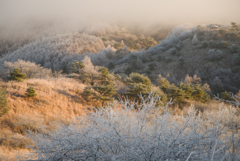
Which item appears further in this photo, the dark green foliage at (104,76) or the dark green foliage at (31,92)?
the dark green foliage at (104,76)

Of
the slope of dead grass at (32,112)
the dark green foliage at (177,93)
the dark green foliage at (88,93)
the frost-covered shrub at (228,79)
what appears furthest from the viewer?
the frost-covered shrub at (228,79)

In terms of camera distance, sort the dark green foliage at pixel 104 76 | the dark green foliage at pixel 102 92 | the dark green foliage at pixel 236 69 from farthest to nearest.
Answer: the dark green foliage at pixel 236 69
the dark green foliage at pixel 104 76
the dark green foliage at pixel 102 92

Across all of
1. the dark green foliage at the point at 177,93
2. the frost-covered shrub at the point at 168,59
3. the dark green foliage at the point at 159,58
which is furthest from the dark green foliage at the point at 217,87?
the dark green foliage at the point at 159,58

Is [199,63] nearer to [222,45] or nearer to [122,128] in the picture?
[222,45]

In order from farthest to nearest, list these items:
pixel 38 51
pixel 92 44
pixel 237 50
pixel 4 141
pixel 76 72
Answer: pixel 92 44
pixel 38 51
pixel 237 50
pixel 76 72
pixel 4 141

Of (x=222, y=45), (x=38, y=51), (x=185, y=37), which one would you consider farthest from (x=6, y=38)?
(x=222, y=45)

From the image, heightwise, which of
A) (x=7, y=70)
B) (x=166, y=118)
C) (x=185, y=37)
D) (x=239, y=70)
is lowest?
(x=239, y=70)

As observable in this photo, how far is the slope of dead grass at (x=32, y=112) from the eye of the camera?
5.45m

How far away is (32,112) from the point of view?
7.61 metres

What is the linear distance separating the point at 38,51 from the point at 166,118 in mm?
67215

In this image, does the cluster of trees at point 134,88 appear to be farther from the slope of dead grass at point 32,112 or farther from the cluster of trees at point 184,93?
the slope of dead grass at point 32,112

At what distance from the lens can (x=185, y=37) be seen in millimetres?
41125

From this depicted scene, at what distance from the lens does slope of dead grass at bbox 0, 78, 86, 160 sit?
17.9ft

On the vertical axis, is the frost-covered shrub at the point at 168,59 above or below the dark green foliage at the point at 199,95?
above
